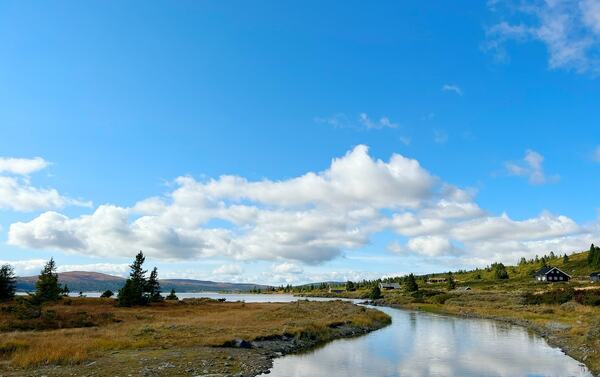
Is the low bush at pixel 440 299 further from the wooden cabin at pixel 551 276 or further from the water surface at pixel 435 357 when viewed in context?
the water surface at pixel 435 357

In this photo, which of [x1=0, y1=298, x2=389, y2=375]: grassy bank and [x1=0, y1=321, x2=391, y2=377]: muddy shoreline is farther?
[x1=0, y1=298, x2=389, y2=375]: grassy bank

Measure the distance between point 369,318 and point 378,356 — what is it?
112ft

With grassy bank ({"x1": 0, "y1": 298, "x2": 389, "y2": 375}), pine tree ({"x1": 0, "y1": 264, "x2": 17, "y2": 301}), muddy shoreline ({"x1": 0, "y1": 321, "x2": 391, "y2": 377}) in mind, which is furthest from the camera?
pine tree ({"x1": 0, "y1": 264, "x2": 17, "y2": 301})

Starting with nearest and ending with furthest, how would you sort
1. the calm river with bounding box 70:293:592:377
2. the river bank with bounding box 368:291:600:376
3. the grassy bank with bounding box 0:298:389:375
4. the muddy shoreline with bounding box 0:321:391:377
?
the muddy shoreline with bounding box 0:321:391:377, the grassy bank with bounding box 0:298:389:375, the calm river with bounding box 70:293:592:377, the river bank with bounding box 368:291:600:376

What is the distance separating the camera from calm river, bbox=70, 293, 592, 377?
36188 mm

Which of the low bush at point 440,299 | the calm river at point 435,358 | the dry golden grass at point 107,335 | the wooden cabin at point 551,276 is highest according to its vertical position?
the wooden cabin at point 551,276

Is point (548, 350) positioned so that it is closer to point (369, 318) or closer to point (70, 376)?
point (369, 318)

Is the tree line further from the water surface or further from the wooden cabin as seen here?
the wooden cabin

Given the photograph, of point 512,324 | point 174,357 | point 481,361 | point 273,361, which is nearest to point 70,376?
point 174,357

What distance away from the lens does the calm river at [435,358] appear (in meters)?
36.2

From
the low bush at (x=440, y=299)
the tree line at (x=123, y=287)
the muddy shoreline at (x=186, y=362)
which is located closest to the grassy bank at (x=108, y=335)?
the muddy shoreline at (x=186, y=362)

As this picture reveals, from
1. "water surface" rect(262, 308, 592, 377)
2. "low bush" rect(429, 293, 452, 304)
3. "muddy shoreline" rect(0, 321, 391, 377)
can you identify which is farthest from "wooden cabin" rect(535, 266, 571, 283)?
"muddy shoreline" rect(0, 321, 391, 377)

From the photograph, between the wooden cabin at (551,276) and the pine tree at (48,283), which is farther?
the wooden cabin at (551,276)

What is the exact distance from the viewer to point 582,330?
5434 cm
